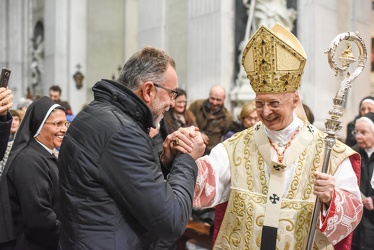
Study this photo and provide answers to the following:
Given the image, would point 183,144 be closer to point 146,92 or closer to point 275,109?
point 146,92

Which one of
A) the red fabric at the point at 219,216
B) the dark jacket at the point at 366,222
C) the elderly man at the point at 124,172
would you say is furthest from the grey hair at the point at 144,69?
the dark jacket at the point at 366,222

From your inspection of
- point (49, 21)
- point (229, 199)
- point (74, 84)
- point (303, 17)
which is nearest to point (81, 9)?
point (49, 21)

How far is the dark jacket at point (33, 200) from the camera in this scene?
3.01 m

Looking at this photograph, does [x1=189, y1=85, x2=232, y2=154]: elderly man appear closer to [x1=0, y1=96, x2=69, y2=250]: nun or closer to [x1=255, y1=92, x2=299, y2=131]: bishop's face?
[x1=0, y1=96, x2=69, y2=250]: nun

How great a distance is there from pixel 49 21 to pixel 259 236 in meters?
11.5

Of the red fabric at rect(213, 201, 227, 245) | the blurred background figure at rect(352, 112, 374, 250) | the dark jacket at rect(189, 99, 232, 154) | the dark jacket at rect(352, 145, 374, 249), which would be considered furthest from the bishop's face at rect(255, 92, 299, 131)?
the dark jacket at rect(189, 99, 232, 154)

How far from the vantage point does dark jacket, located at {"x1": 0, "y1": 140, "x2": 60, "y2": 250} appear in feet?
9.88

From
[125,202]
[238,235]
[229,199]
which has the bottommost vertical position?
[238,235]

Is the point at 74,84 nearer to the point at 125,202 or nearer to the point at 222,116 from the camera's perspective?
the point at 222,116

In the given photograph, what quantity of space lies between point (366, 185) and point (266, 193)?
1726 millimetres

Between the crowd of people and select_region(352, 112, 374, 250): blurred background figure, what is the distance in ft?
0.17

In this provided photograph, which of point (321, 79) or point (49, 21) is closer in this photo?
point (321, 79)

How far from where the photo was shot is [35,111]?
3.51m

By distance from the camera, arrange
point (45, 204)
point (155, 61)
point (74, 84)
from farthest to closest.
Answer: point (74, 84)
point (45, 204)
point (155, 61)
